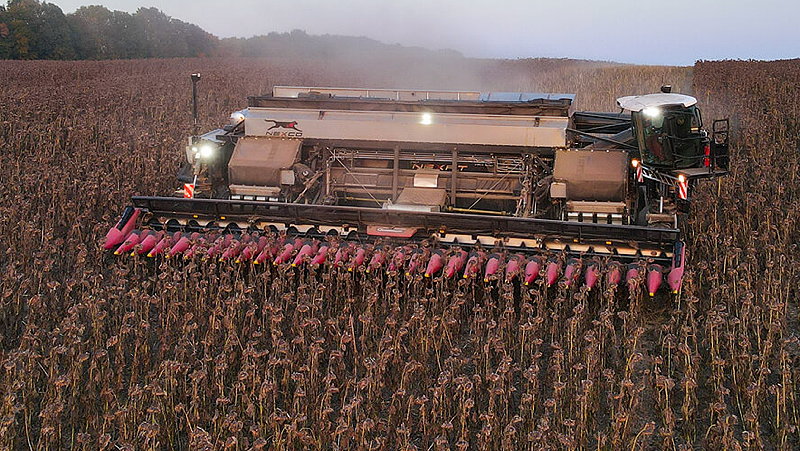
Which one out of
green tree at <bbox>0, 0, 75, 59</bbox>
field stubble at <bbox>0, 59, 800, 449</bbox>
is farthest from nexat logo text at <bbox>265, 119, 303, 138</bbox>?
green tree at <bbox>0, 0, 75, 59</bbox>

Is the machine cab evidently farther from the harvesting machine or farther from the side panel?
the side panel

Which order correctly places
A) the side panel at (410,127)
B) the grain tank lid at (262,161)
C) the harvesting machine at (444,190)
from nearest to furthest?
the harvesting machine at (444,190) → the side panel at (410,127) → the grain tank lid at (262,161)

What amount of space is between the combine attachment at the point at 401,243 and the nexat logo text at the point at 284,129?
130 cm

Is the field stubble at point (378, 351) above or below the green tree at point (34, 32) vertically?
below

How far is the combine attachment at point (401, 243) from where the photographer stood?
668cm

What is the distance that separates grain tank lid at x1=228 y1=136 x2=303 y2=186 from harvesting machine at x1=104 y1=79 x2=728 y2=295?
16mm

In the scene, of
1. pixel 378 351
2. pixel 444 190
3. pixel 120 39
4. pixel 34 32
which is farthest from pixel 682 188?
pixel 120 39

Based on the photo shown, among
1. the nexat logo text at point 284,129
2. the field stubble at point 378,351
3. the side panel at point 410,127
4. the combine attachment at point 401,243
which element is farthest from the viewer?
the nexat logo text at point 284,129

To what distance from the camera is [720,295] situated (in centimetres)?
703

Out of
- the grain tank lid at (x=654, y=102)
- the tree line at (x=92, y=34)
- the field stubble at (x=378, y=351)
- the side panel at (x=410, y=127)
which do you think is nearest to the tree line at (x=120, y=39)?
the tree line at (x=92, y=34)

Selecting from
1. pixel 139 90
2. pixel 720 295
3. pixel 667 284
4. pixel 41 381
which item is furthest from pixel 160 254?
pixel 139 90

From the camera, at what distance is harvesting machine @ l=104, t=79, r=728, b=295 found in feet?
22.8

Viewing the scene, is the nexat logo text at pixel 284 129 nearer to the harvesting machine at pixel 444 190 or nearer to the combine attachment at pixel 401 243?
the harvesting machine at pixel 444 190

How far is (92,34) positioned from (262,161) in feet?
133
